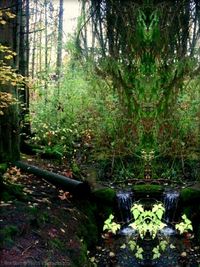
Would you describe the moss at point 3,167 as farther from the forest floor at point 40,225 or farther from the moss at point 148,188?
the moss at point 148,188

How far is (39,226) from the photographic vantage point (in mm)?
7137

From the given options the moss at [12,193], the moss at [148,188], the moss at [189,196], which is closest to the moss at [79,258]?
the moss at [12,193]

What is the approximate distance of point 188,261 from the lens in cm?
839

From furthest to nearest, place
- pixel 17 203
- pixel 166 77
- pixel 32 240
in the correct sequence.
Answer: pixel 166 77 → pixel 17 203 → pixel 32 240

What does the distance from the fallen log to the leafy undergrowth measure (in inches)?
6.3

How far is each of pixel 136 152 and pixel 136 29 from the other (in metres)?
3.50

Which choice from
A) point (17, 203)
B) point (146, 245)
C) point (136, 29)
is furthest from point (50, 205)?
point (136, 29)

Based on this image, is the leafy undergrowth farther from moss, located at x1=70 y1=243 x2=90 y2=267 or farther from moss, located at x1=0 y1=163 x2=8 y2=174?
moss, located at x1=0 y1=163 x2=8 y2=174

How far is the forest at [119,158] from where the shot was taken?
23.8 feet

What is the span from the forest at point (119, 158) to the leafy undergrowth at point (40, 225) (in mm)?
25

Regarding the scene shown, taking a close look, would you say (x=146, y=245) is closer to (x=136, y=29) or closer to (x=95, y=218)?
(x=95, y=218)

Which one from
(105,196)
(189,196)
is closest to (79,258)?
(105,196)

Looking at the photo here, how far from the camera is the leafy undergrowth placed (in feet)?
20.1

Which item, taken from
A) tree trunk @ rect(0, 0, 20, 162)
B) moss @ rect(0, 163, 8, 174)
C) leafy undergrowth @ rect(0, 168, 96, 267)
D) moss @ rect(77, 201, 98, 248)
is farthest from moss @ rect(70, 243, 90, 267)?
tree trunk @ rect(0, 0, 20, 162)
